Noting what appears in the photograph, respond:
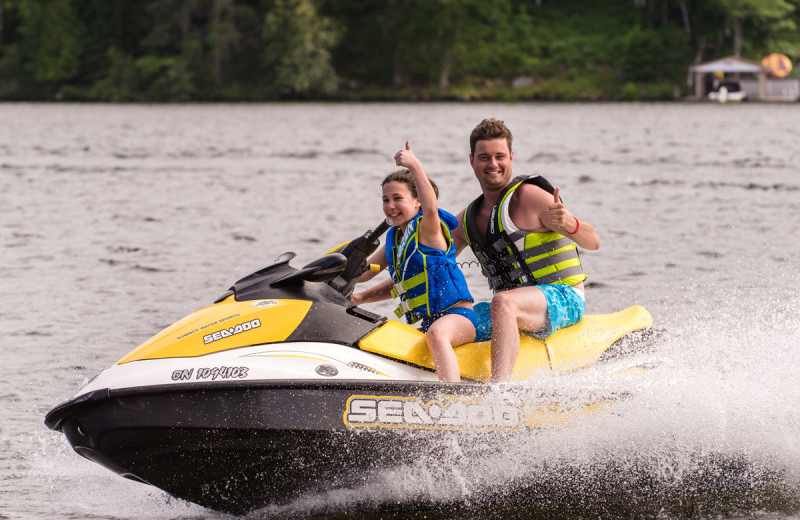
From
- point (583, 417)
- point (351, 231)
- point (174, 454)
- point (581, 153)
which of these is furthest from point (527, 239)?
point (581, 153)

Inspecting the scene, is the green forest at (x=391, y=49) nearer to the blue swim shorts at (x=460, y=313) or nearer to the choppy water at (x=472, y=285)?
the choppy water at (x=472, y=285)

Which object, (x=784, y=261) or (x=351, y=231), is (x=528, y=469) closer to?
(x=784, y=261)

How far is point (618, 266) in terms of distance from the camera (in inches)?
421

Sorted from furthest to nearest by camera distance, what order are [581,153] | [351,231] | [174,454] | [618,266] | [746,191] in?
[581,153]
[746,191]
[351,231]
[618,266]
[174,454]

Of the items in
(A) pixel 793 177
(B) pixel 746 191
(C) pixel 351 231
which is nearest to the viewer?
(C) pixel 351 231

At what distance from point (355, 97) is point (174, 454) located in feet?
186

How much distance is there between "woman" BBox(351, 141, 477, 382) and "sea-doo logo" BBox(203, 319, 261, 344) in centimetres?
73

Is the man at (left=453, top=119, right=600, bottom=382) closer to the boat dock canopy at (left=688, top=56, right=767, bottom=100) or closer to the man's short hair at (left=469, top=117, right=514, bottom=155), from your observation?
the man's short hair at (left=469, top=117, right=514, bottom=155)

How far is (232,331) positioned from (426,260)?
0.90 metres

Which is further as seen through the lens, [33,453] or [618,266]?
[618,266]

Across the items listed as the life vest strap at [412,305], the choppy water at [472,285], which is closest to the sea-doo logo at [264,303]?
the life vest strap at [412,305]

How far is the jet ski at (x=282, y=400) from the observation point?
4.32m

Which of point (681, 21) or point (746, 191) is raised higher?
point (681, 21)

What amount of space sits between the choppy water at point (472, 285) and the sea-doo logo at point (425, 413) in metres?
0.15
